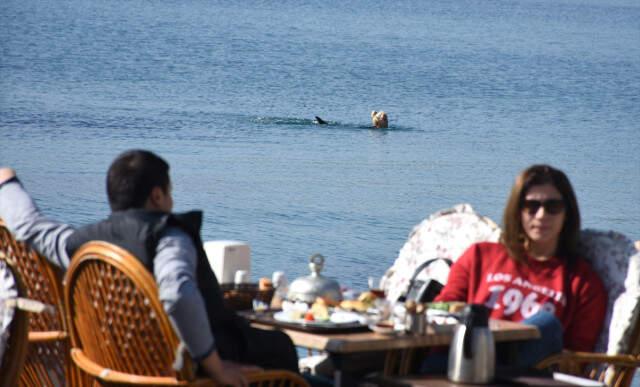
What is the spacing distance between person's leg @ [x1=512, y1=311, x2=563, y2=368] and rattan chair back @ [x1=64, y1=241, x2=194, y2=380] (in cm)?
99

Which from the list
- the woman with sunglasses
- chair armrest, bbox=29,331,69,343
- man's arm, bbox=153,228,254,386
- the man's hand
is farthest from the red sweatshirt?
the man's hand

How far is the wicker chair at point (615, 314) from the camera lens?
12.3 feet

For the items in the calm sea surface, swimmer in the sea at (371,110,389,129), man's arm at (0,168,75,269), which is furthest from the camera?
swimmer in the sea at (371,110,389,129)

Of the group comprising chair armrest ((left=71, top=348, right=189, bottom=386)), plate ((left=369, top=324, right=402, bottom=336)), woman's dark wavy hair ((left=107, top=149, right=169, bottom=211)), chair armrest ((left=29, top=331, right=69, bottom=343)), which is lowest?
chair armrest ((left=29, top=331, right=69, bottom=343))

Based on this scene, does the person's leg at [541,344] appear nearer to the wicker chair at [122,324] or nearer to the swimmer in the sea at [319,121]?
the wicker chair at [122,324]

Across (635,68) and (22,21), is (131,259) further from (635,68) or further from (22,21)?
(22,21)

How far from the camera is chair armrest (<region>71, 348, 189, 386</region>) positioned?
120 inches

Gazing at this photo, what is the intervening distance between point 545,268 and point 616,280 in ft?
0.63

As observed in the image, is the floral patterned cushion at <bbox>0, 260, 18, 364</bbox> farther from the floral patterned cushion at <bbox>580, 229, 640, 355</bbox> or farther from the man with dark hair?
the floral patterned cushion at <bbox>580, 229, 640, 355</bbox>

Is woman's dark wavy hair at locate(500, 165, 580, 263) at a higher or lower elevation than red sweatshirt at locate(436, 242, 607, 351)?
higher

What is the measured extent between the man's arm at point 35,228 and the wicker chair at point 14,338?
0.24 m

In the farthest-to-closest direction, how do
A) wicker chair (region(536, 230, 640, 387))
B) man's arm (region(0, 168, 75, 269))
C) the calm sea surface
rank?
the calm sea surface < wicker chair (region(536, 230, 640, 387)) < man's arm (region(0, 168, 75, 269))

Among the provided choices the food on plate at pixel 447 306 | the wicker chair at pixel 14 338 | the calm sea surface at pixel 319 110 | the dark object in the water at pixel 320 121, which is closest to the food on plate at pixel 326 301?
the food on plate at pixel 447 306

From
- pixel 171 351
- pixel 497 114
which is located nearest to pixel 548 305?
pixel 171 351
